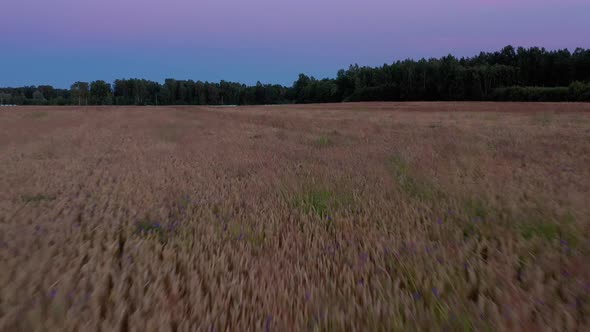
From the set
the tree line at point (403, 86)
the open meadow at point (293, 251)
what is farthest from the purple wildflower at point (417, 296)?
the tree line at point (403, 86)

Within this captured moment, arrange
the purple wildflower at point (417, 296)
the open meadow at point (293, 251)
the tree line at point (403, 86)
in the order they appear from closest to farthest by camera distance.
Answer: the open meadow at point (293, 251) < the purple wildflower at point (417, 296) < the tree line at point (403, 86)

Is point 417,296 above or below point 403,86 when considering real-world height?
below

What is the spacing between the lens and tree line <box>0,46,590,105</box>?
2648 inches

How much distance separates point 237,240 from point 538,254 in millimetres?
1145

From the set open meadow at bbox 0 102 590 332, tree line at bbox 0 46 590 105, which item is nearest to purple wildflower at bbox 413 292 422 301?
open meadow at bbox 0 102 590 332

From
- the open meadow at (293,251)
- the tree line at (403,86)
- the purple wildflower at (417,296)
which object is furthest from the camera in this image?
the tree line at (403,86)

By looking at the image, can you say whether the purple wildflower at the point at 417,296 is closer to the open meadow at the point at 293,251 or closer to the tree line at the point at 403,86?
the open meadow at the point at 293,251

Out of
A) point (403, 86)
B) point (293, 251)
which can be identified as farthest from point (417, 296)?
point (403, 86)

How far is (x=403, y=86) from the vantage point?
78062 millimetres

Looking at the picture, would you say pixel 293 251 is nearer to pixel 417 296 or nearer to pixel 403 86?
pixel 417 296

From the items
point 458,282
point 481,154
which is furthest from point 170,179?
point 481,154

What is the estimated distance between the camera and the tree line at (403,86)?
221 ft

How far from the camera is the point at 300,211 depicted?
5.75ft

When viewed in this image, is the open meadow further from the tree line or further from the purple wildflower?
the tree line
